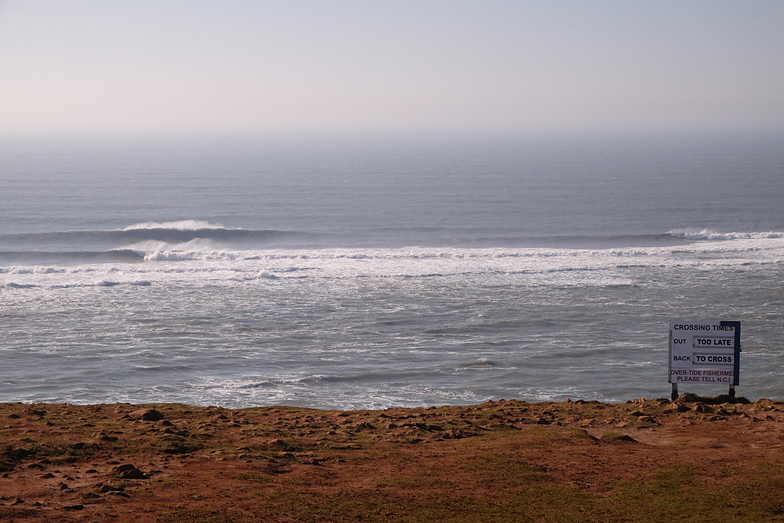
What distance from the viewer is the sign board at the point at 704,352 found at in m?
14.8

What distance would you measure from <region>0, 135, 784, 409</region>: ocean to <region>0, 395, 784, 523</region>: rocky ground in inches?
246

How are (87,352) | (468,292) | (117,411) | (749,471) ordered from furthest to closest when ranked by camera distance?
(468,292) < (87,352) < (117,411) < (749,471)

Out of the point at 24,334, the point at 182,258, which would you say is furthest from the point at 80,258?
the point at 24,334

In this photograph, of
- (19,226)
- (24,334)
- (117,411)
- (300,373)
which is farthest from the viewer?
(19,226)

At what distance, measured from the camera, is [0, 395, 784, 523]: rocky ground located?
30.9ft

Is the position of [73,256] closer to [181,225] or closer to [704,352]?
[181,225]

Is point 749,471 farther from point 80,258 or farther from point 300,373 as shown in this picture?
point 80,258

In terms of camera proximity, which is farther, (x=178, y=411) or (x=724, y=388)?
(x=724, y=388)

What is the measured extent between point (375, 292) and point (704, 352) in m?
21.2

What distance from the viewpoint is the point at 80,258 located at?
47.8 m

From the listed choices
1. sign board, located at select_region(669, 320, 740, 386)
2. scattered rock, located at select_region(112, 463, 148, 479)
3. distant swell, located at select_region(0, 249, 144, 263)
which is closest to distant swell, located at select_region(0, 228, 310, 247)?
distant swell, located at select_region(0, 249, 144, 263)

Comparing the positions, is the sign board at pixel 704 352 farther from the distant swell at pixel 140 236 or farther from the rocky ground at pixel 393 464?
the distant swell at pixel 140 236

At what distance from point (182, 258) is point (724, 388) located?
3447 cm

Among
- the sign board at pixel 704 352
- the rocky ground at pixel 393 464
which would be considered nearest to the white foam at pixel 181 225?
the rocky ground at pixel 393 464
